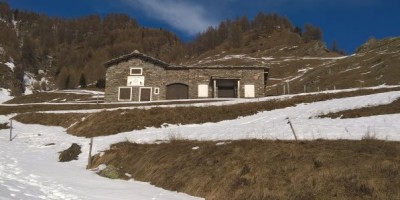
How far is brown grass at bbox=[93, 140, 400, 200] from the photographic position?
11.1 meters

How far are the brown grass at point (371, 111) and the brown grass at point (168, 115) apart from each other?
9.17 m

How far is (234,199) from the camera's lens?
11867 millimetres

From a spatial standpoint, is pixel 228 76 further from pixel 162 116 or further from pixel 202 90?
pixel 162 116

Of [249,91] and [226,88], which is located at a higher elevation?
[226,88]

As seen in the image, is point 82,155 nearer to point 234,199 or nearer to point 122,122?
point 122,122

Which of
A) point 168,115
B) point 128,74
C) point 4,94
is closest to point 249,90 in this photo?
point 128,74

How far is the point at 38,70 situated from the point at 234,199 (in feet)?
653

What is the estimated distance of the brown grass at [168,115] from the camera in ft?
102

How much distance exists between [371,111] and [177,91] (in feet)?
109

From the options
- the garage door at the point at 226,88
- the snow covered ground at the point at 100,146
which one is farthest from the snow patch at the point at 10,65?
the snow covered ground at the point at 100,146

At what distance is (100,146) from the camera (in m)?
23.5

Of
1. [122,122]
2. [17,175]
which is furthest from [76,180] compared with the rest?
[122,122]

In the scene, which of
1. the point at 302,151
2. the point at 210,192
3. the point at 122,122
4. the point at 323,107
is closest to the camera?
the point at 210,192

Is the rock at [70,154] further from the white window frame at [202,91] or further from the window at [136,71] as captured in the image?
the window at [136,71]
